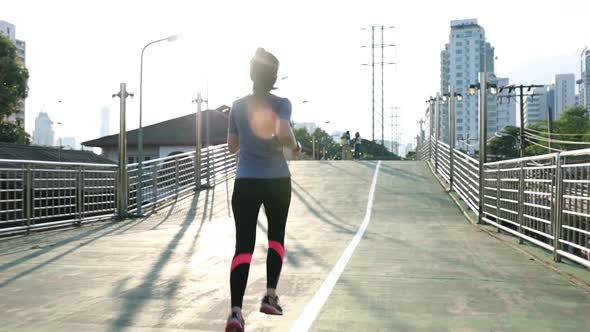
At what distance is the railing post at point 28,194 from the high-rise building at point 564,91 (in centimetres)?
18614

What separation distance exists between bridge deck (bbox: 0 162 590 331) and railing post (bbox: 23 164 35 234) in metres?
0.52

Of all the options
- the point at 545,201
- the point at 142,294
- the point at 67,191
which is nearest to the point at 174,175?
the point at 67,191

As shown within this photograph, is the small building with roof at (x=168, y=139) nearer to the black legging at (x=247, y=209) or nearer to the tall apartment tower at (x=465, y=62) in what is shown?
the black legging at (x=247, y=209)

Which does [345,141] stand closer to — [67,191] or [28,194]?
[67,191]

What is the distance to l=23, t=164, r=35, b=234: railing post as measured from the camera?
34.9 ft

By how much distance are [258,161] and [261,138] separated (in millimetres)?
157

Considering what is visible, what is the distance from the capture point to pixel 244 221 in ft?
12.8

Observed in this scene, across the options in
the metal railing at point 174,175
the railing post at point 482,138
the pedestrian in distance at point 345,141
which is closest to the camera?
the railing post at point 482,138

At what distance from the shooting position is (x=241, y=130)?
13.2ft

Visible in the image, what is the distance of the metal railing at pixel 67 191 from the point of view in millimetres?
10375

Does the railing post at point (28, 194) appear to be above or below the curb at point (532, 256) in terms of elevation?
above

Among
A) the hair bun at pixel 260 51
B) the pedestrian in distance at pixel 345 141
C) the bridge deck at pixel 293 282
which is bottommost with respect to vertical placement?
the bridge deck at pixel 293 282

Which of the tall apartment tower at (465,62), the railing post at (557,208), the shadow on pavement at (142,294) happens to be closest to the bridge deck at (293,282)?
the shadow on pavement at (142,294)

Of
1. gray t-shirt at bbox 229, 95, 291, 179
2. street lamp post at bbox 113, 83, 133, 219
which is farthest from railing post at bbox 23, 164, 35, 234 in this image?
gray t-shirt at bbox 229, 95, 291, 179
